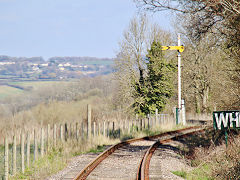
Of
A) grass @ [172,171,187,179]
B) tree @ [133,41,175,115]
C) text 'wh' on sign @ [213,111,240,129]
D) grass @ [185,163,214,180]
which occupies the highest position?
tree @ [133,41,175,115]

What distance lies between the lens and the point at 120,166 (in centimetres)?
1070

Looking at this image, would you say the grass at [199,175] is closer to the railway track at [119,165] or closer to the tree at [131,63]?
the railway track at [119,165]

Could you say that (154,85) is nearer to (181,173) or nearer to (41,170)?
(181,173)

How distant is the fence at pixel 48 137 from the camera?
1066 centimetres

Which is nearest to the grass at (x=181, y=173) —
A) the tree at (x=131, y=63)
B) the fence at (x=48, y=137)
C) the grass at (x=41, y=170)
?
the grass at (x=41, y=170)

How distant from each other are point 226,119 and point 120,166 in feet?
11.0

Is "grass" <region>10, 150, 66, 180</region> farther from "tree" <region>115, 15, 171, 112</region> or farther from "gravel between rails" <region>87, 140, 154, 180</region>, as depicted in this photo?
"tree" <region>115, 15, 171, 112</region>

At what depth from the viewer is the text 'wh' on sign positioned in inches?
397

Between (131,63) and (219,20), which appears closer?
(219,20)

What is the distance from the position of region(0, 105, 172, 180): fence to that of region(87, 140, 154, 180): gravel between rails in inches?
92.3

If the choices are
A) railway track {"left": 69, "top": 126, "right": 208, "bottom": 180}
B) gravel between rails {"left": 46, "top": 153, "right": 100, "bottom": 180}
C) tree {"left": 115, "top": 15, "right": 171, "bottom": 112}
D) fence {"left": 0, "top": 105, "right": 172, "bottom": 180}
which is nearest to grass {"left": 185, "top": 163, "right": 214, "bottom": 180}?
railway track {"left": 69, "top": 126, "right": 208, "bottom": 180}

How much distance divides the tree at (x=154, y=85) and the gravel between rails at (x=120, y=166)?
2270 centimetres

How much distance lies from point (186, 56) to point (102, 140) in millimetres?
25758

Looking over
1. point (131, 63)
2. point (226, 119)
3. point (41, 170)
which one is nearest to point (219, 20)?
point (226, 119)
